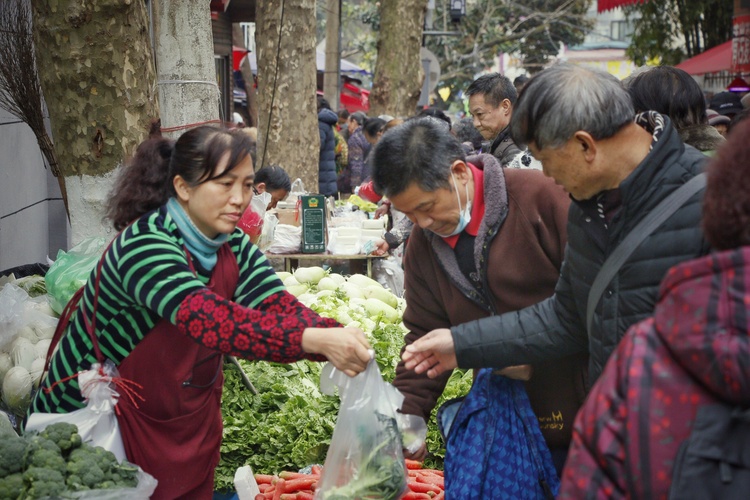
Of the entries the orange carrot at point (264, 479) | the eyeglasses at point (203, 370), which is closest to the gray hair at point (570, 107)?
the eyeglasses at point (203, 370)

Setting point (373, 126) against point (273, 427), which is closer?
point (273, 427)

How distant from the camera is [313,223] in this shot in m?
7.93

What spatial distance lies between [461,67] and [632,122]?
3477 centimetres

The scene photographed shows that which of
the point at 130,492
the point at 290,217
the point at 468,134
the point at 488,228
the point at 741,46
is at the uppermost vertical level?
the point at 741,46

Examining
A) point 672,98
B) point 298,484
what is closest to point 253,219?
point 298,484

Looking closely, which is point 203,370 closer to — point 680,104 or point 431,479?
point 431,479

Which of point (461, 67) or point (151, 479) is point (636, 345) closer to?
point (151, 479)

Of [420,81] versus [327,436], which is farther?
[420,81]

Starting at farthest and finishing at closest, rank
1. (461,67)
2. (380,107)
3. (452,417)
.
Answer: (461,67), (380,107), (452,417)

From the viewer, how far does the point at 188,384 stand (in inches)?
110

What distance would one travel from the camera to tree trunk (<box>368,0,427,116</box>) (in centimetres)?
1636

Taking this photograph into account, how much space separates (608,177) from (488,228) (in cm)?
65

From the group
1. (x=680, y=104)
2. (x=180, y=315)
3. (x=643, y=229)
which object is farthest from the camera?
(x=680, y=104)

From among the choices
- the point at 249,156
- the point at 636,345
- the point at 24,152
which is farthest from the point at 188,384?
the point at 24,152
